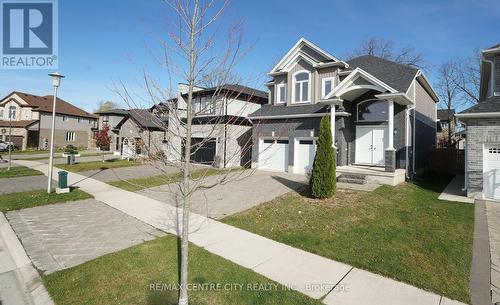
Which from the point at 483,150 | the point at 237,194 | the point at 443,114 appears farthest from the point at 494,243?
the point at 443,114

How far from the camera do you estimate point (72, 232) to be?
7324mm

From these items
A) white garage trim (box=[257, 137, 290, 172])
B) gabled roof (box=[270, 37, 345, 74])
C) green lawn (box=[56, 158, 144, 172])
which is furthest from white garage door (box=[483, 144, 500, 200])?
green lawn (box=[56, 158, 144, 172])

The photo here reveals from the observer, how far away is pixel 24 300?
14.9ft

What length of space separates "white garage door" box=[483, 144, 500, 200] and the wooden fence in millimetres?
8120

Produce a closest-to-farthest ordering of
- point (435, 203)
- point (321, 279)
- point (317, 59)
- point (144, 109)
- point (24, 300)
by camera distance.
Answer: point (144, 109) → point (24, 300) → point (321, 279) → point (435, 203) → point (317, 59)

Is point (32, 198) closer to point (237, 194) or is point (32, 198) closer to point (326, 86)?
point (237, 194)

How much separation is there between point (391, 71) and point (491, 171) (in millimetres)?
7388

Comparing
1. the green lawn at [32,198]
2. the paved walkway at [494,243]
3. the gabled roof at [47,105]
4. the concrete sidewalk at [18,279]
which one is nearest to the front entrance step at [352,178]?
the paved walkway at [494,243]

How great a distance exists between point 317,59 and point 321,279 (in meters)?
15.2

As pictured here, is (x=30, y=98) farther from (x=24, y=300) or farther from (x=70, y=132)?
(x=24, y=300)

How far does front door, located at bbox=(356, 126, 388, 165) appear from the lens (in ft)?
49.4

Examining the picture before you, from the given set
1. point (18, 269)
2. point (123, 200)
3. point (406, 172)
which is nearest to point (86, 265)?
point (18, 269)

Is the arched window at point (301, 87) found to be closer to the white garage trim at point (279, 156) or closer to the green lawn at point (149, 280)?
the white garage trim at point (279, 156)

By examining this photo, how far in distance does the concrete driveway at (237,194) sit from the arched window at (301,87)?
5454mm
